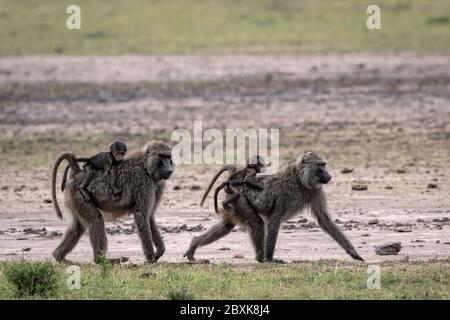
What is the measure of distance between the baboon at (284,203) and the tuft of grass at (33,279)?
2173 millimetres

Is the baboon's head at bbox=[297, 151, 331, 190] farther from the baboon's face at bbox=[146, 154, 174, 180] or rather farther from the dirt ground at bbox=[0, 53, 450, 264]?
the baboon's face at bbox=[146, 154, 174, 180]

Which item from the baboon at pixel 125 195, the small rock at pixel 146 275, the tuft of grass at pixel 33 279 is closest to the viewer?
the tuft of grass at pixel 33 279

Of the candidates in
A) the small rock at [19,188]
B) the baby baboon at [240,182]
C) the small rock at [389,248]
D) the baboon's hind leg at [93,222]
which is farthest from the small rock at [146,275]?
the small rock at [19,188]

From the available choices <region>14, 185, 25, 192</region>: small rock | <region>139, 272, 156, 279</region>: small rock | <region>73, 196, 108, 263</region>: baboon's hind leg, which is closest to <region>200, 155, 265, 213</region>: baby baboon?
<region>73, 196, 108, 263</region>: baboon's hind leg

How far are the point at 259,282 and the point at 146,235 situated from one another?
1.65 metres

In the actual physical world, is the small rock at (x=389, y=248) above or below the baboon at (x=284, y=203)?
below

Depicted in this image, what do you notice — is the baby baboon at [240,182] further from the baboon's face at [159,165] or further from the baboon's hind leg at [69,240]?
the baboon's hind leg at [69,240]

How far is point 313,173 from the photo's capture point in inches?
A: 464

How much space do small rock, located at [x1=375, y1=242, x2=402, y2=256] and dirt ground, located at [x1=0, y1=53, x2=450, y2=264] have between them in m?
0.11

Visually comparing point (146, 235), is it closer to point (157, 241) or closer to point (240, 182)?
point (157, 241)

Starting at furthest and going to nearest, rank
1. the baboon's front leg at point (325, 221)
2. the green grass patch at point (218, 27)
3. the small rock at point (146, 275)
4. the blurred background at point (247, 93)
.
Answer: the green grass patch at point (218, 27) → the blurred background at point (247, 93) → the baboon's front leg at point (325, 221) → the small rock at point (146, 275)

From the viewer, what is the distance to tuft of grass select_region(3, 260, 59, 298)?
9.63 meters

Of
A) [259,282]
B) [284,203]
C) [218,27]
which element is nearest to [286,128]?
[284,203]

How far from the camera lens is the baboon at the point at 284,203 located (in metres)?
11.6
